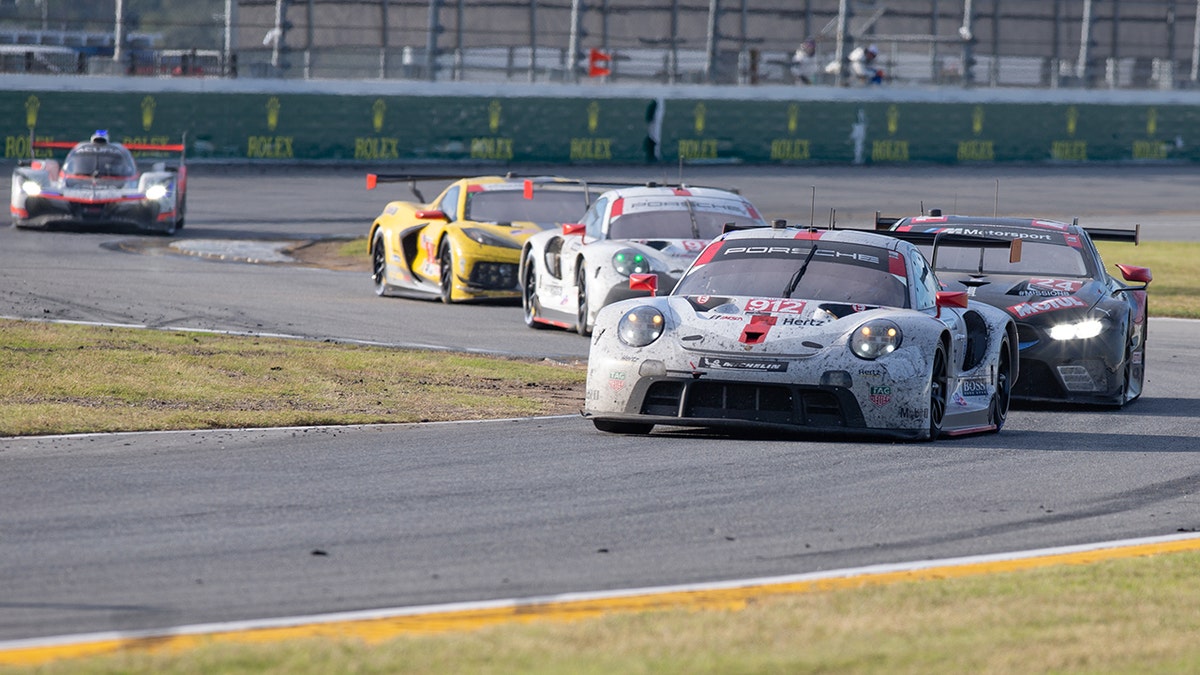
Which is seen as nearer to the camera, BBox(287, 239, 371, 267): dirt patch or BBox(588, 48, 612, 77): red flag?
BBox(287, 239, 371, 267): dirt patch

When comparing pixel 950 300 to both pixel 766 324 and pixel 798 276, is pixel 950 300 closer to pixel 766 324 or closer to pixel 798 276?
pixel 798 276

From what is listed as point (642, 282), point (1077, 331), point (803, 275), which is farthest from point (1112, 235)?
point (642, 282)

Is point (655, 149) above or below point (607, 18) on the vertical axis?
below

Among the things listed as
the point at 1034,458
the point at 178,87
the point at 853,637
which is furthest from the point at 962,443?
the point at 178,87

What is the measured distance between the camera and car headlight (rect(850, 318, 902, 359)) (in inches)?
352

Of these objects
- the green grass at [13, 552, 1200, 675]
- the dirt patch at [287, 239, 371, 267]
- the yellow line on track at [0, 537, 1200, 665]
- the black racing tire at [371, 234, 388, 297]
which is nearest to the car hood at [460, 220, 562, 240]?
the black racing tire at [371, 234, 388, 297]

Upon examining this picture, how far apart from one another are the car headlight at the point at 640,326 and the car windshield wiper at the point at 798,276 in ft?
2.70

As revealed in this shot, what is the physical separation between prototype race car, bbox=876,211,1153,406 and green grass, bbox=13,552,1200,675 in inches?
230

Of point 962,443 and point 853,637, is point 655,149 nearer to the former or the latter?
point 962,443

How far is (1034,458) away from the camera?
8992 millimetres

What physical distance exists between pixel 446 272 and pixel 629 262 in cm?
370

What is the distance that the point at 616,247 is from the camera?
47.0 feet

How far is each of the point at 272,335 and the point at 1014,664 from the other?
→ 9.98 m

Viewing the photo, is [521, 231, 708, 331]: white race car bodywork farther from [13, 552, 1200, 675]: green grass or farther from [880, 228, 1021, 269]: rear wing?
[13, 552, 1200, 675]: green grass
